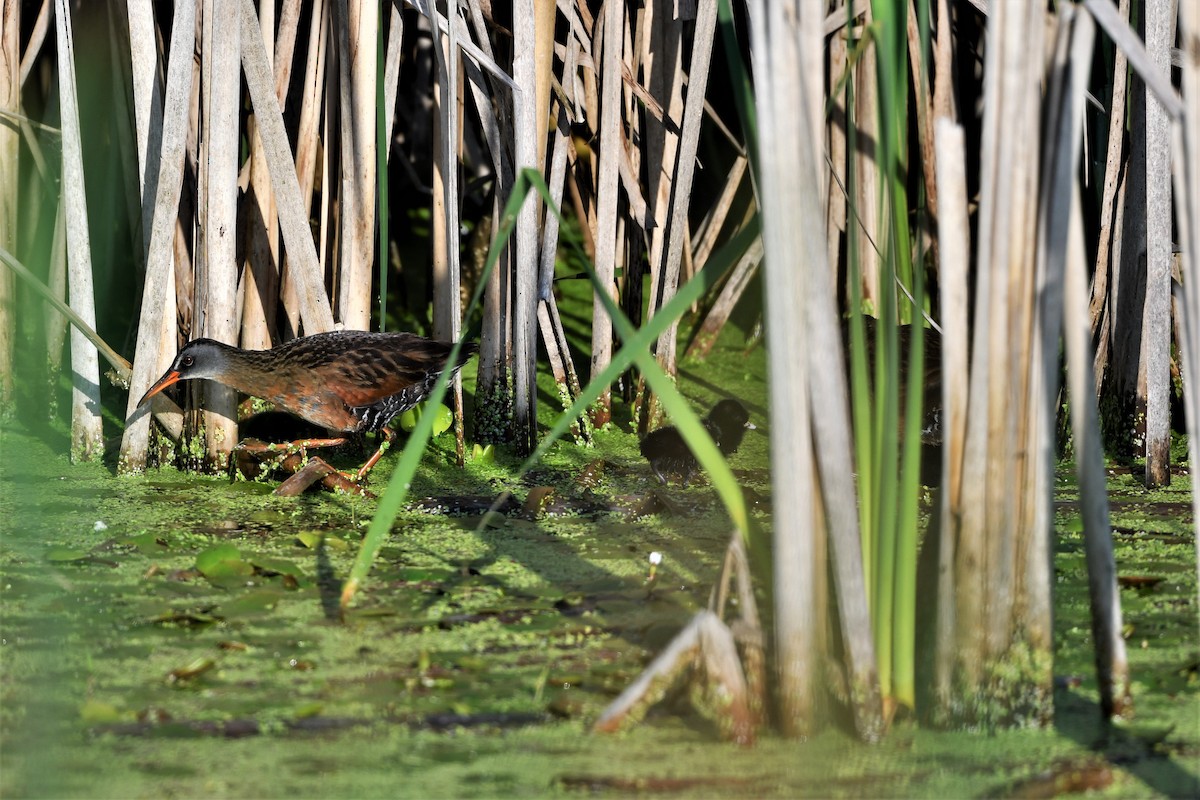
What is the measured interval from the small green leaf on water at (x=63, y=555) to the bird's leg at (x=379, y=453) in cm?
108

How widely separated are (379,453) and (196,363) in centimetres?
73

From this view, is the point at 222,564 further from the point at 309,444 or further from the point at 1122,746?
the point at 1122,746

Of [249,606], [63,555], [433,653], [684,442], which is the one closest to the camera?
[433,653]

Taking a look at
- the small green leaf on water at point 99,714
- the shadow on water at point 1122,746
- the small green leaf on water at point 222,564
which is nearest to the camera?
the shadow on water at point 1122,746

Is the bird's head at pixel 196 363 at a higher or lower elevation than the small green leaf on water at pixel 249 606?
higher

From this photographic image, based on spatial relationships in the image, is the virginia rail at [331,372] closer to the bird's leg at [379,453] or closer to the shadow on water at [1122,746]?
the bird's leg at [379,453]

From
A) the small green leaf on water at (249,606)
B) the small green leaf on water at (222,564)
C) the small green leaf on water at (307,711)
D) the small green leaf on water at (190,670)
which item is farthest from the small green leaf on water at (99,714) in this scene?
the small green leaf on water at (222,564)

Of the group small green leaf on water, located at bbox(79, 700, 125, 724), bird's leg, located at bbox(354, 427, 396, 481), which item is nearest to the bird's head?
bird's leg, located at bbox(354, 427, 396, 481)

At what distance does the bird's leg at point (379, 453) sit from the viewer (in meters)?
4.54

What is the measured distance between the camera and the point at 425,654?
290 cm

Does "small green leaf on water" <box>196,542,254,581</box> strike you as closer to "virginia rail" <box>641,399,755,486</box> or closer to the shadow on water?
"virginia rail" <box>641,399,755,486</box>

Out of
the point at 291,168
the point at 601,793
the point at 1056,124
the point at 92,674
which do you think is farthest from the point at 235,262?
the point at 1056,124

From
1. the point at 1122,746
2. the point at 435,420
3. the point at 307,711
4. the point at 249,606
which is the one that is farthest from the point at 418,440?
the point at 435,420

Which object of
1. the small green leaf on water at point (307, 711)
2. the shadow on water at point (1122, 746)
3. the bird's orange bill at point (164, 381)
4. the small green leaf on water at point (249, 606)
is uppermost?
the bird's orange bill at point (164, 381)
